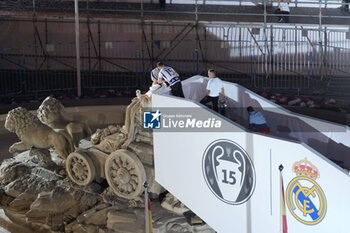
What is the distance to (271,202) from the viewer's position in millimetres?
6047

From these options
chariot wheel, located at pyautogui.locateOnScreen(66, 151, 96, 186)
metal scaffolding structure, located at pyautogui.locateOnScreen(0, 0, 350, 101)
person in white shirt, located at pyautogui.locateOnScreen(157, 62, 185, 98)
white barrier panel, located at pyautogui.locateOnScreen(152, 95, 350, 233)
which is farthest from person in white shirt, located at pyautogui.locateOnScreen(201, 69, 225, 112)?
metal scaffolding structure, located at pyautogui.locateOnScreen(0, 0, 350, 101)

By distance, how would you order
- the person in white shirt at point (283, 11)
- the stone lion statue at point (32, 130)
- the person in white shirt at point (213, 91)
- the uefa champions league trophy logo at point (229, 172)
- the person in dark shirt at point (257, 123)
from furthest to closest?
the person in white shirt at point (283, 11) → the stone lion statue at point (32, 130) → the person in white shirt at point (213, 91) → the person in dark shirt at point (257, 123) → the uefa champions league trophy logo at point (229, 172)

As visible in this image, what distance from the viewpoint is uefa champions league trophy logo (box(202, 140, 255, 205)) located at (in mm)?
6236

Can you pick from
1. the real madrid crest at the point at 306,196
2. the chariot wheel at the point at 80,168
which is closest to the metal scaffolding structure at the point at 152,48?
the chariot wheel at the point at 80,168

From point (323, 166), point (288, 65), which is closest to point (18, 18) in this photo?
point (288, 65)

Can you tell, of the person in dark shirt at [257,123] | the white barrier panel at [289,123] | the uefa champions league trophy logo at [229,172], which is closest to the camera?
the uefa champions league trophy logo at [229,172]

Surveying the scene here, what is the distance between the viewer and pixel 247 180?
20.5 feet

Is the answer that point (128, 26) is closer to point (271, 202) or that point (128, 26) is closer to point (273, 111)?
point (273, 111)

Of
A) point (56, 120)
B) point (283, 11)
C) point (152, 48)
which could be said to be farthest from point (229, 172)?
point (283, 11)

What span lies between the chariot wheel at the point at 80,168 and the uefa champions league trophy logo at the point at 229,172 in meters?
2.12

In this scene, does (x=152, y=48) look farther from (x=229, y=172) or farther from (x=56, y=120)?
(x=229, y=172)

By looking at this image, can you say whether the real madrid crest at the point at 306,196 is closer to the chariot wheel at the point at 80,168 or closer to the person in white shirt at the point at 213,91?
the person in white shirt at the point at 213,91

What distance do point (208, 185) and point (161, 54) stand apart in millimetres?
12102

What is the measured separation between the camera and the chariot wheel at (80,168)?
8109 mm
